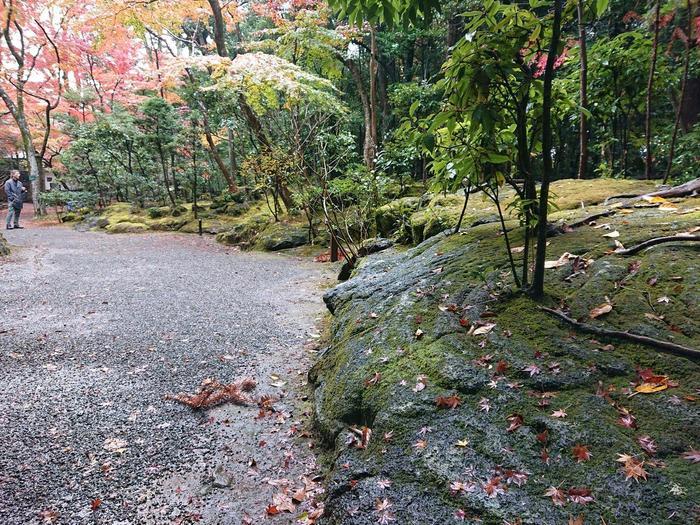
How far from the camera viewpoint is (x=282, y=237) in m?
11.1

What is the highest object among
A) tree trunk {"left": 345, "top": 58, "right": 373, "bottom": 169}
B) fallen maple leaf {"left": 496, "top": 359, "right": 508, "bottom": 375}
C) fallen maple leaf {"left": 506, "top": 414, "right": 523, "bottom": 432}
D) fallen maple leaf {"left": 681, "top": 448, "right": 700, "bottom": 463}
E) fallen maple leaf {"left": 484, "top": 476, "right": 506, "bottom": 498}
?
tree trunk {"left": 345, "top": 58, "right": 373, "bottom": 169}

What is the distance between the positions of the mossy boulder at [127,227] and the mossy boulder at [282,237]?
5.60 metres

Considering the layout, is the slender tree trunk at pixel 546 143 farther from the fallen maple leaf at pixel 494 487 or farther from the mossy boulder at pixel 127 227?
the mossy boulder at pixel 127 227

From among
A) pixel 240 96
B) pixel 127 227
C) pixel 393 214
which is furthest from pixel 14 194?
pixel 393 214

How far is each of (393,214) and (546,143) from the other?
601 centimetres

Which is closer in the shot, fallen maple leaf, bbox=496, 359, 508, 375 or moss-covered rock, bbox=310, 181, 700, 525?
moss-covered rock, bbox=310, 181, 700, 525

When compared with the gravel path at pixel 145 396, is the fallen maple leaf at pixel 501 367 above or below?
above

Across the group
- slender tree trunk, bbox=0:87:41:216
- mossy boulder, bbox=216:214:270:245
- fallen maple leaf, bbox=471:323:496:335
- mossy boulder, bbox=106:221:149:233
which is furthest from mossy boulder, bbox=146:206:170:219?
fallen maple leaf, bbox=471:323:496:335

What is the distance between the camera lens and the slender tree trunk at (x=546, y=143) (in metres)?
2.31

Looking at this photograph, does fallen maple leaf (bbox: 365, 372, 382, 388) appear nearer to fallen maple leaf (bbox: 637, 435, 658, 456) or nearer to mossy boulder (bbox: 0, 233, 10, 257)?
fallen maple leaf (bbox: 637, 435, 658, 456)

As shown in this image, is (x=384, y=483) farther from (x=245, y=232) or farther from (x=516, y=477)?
(x=245, y=232)

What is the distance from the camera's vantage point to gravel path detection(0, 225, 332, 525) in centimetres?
248

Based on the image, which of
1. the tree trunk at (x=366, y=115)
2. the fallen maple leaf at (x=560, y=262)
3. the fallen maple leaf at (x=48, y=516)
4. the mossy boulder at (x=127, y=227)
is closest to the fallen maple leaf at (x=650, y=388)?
the fallen maple leaf at (x=560, y=262)

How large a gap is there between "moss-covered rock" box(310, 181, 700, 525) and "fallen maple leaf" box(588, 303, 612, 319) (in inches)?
1.2
